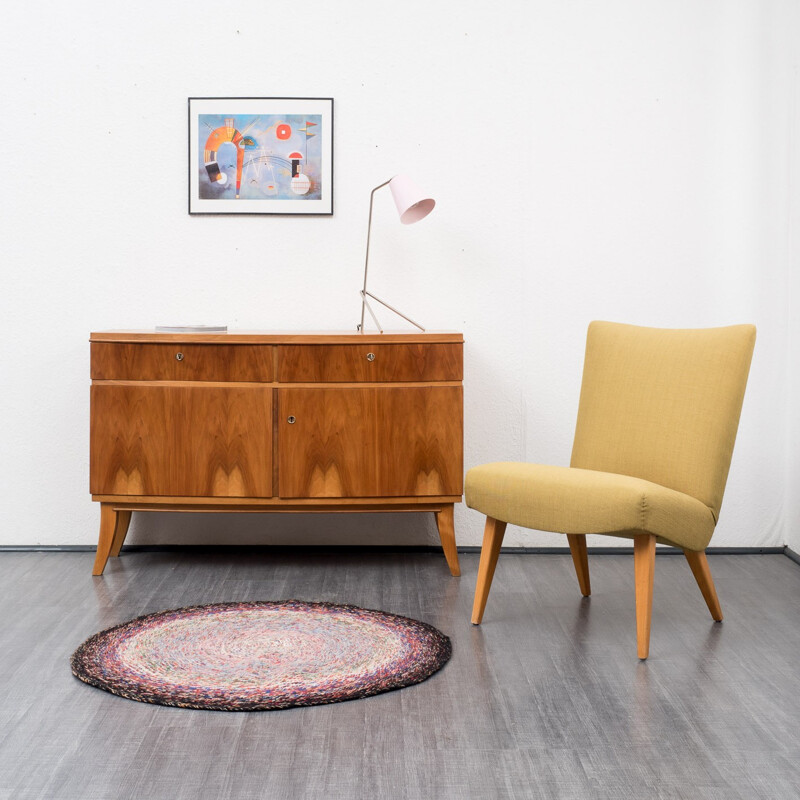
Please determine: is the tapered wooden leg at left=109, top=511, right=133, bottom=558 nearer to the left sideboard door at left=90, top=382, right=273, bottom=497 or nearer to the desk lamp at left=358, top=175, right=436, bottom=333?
the left sideboard door at left=90, top=382, right=273, bottom=497

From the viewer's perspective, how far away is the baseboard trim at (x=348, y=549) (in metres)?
3.59

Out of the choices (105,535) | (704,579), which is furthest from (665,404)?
(105,535)

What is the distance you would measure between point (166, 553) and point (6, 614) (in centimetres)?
87

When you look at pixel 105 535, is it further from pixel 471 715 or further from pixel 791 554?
pixel 791 554

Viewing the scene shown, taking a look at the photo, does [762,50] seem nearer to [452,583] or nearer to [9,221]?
[452,583]

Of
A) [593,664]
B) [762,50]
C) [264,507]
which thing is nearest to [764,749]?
[593,664]

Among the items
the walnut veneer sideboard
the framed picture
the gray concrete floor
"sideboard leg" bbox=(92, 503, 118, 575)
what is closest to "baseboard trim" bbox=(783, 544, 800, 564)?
the gray concrete floor

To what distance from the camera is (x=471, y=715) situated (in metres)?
2.01

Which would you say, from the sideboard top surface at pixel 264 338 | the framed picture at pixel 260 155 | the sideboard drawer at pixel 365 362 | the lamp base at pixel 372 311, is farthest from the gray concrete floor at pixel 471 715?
the framed picture at pixel 260 155

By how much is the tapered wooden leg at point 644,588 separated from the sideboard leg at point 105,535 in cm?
181

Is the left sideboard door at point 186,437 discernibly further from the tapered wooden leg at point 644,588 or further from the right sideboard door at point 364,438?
the tapered wooden leg at point 644,588

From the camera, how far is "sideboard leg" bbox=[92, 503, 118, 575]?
3.20 m

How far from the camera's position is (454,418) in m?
3.17

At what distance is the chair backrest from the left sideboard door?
1.07 m
